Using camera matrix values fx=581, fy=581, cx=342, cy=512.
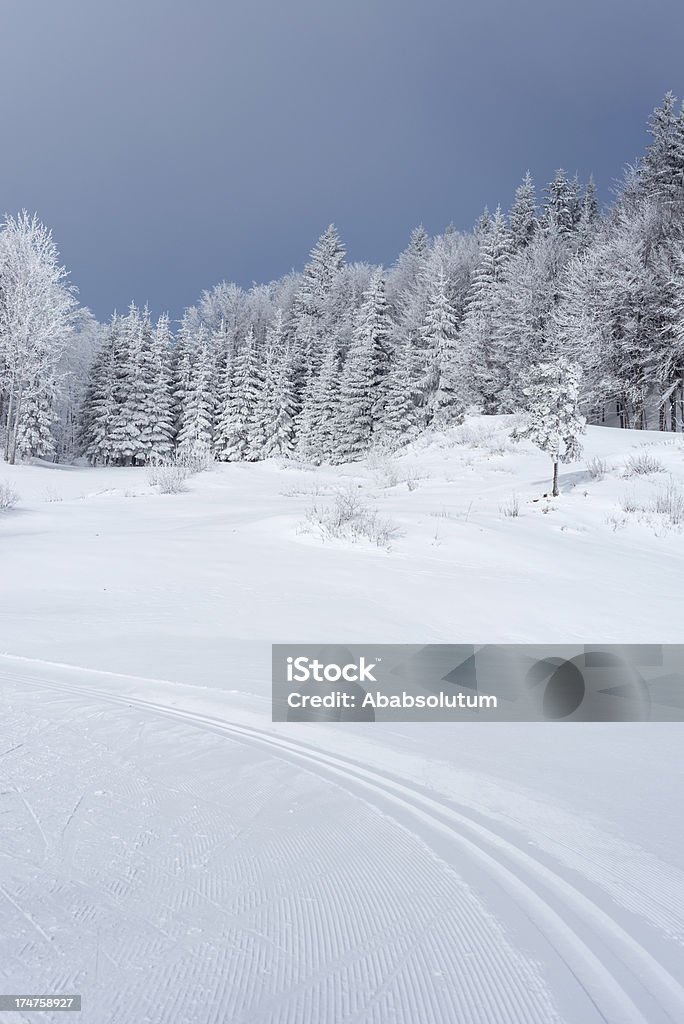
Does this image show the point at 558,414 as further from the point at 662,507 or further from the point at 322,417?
the point at 322,417

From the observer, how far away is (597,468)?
1745 cm

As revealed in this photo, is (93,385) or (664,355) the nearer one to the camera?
(664,355)

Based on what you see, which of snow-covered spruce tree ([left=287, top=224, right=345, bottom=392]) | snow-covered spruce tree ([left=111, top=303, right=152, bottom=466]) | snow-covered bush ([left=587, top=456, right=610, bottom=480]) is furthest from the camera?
snow-covered spruce tree ([left=287, top=224, right=345, bottom=392])

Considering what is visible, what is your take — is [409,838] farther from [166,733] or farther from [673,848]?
[166,733]

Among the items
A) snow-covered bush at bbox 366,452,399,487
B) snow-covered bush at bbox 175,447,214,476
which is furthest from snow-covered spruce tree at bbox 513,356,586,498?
snow-covered bush at bbox 175,447,214,476

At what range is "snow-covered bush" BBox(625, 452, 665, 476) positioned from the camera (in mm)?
16891

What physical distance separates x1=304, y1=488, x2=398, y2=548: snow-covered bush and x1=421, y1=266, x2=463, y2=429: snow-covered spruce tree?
90.5 ft

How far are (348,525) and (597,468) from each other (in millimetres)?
11034

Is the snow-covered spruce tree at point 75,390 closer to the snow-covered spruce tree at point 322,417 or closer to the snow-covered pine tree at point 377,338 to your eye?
the snow-covered spruce tree at point 322,417

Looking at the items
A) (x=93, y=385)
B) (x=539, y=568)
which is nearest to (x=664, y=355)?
(x=539, y=568)

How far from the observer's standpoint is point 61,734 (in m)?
2.89

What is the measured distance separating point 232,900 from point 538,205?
5809cm

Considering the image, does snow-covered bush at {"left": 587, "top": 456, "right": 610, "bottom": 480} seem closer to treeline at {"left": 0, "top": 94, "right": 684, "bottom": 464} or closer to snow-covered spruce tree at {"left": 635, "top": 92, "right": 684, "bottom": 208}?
treeline at {"left": 0, "top": 94, "right": 684, "bottom": 464}

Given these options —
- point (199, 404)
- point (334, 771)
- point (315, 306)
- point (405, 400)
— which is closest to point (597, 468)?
point (334, 771)
